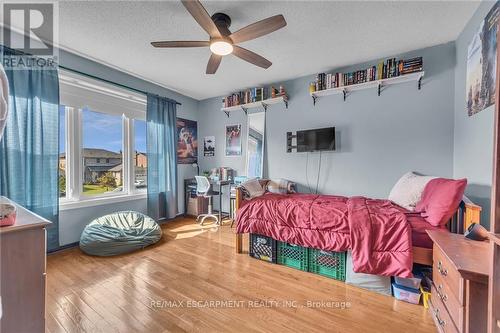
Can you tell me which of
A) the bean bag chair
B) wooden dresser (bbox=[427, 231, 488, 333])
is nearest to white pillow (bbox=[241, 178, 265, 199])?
the bean bag chair

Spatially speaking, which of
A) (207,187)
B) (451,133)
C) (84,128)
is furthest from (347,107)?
(84,128)

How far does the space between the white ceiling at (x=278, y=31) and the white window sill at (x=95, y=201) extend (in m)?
1.93

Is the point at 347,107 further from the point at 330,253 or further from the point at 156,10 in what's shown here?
the point at 156,10

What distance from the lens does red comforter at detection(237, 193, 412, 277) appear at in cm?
173

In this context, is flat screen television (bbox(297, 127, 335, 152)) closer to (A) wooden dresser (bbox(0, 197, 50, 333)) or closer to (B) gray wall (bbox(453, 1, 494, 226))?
(B) gray wall (bbox(453, 1, 494, 226))

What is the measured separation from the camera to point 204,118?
14.7 feet

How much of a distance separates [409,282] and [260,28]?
8.01 ft

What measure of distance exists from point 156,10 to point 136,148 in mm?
2269

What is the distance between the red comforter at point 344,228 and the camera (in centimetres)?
173

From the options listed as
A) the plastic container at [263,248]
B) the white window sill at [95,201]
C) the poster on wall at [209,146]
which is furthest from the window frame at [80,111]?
the plastic container at [263,248]

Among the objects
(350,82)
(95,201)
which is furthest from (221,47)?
(95,201)

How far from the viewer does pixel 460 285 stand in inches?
40.1

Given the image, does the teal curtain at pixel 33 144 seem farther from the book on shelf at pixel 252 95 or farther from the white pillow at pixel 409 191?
the white pillow at pixel 409 191

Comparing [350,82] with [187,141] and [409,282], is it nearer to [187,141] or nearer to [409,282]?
[409,282]
